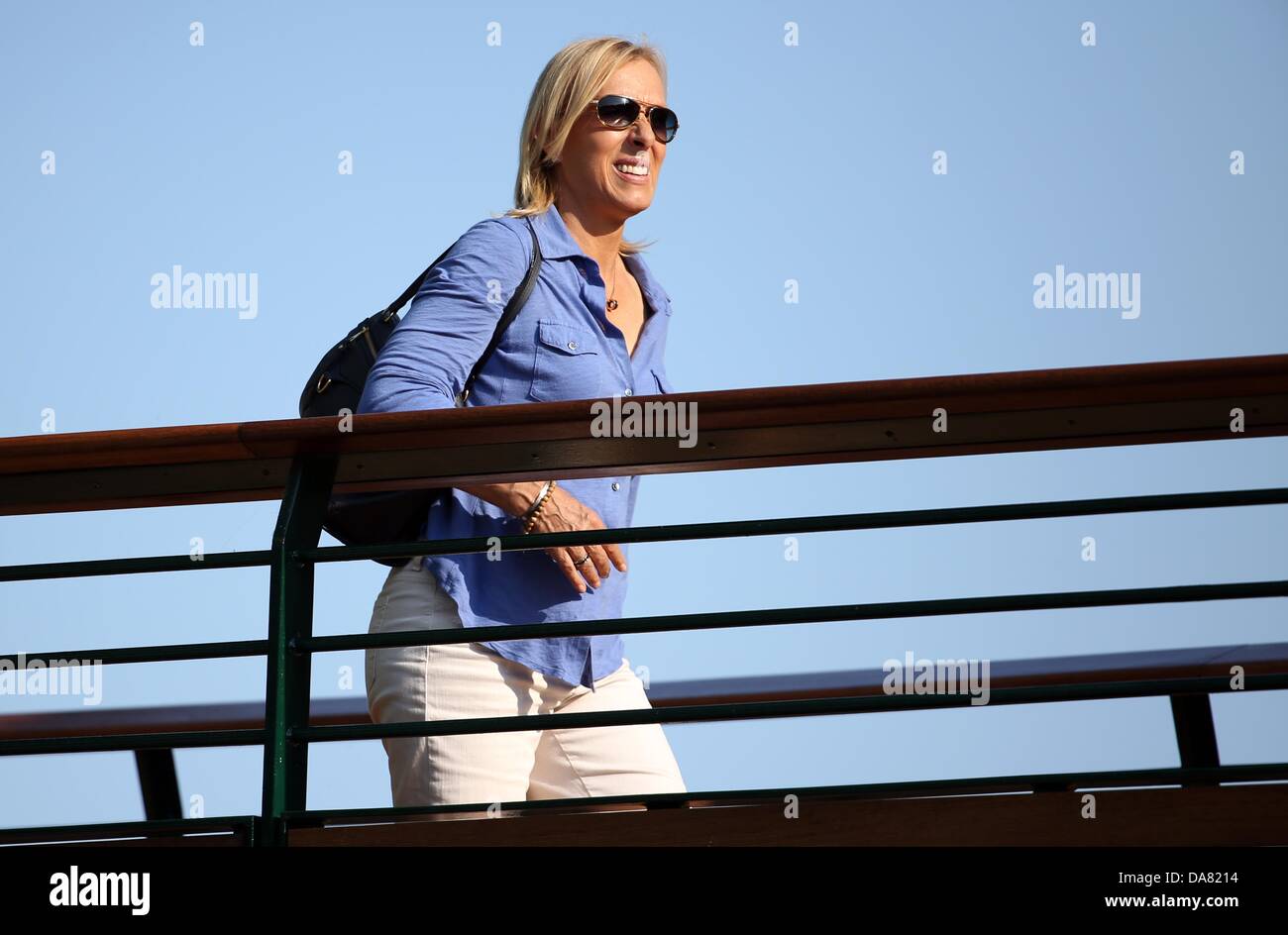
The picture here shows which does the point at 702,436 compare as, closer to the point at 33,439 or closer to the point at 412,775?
the point at 412,775

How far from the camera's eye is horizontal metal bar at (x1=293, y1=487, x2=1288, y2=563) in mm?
2266

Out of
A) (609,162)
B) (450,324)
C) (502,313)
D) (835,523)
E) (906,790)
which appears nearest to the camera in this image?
(906,790)

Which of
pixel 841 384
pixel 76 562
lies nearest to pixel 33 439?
pixel 76 562

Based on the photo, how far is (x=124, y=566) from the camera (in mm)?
2379

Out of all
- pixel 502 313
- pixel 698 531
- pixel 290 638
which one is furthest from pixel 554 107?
pixel 290 638

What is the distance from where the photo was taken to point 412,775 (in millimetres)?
2428

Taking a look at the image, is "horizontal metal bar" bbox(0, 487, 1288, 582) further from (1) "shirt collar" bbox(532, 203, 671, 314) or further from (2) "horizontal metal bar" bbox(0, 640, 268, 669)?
(1) "shirt collar" bbox(532, 203, 671, 314)

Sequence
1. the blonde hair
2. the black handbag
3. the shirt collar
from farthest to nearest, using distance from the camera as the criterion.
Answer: the blonde hair → the shirt collar → the black handbag

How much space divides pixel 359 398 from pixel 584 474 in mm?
464

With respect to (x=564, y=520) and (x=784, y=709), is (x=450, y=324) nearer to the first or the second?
(x=564, y=520)

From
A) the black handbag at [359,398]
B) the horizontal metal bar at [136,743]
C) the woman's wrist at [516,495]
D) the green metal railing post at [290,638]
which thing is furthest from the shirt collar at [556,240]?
the horizontal metal bar at [136,743]

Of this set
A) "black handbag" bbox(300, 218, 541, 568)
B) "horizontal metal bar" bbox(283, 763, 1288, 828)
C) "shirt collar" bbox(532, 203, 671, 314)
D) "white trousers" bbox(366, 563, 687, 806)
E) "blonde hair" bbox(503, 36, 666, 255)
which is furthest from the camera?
"blonde hair" bbox(503, 36, 666, 255)

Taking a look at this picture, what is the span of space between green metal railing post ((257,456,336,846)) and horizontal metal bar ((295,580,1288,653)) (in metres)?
0.04

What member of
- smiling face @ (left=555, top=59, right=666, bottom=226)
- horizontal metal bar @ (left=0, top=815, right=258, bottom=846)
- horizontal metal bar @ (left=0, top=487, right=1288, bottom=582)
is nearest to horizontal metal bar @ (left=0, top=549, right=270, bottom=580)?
horizontal metal bar @ (left=0, top=487, right=1288, bottom=582)
